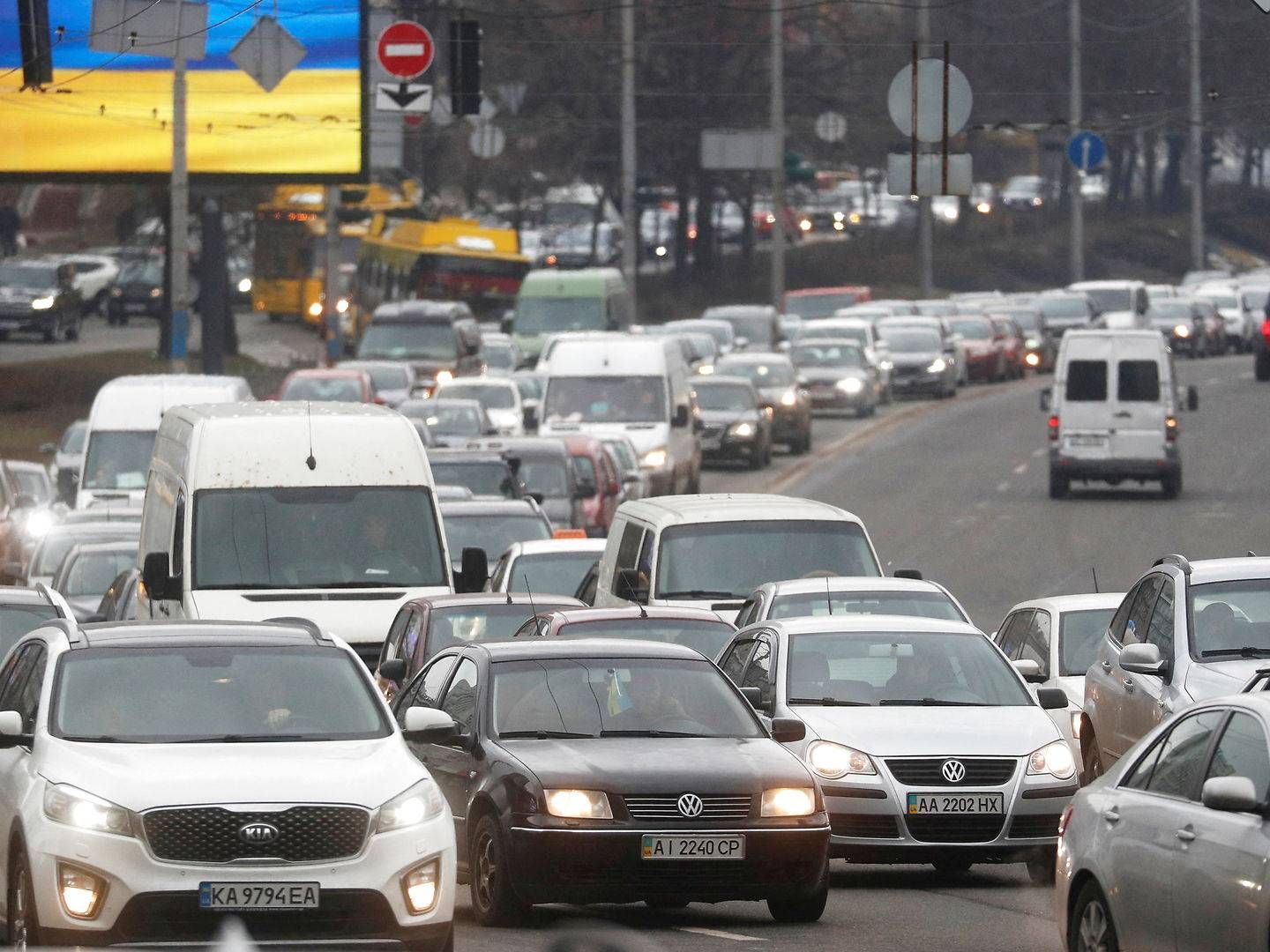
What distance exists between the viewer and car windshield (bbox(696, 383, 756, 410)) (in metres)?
43.2

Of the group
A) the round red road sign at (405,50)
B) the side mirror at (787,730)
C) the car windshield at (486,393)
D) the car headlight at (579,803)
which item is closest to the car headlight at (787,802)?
the car headlight at (579,803)

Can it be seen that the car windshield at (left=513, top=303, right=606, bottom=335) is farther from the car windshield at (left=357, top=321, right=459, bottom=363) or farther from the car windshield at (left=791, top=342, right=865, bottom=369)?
the car windshield at (left=791, top=342, right=865, bottom=369)

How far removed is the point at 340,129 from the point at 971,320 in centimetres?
2262

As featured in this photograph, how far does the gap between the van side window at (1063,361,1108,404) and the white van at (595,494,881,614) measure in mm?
19063

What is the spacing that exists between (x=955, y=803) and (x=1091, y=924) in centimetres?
321

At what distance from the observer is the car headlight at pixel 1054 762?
40.4 ft

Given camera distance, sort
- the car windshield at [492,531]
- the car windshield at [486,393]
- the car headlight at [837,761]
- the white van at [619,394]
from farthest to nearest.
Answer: the car windshield at [486,393], the white van at [619,394], the car windshield at [492,531], the car headlight at [837,761]

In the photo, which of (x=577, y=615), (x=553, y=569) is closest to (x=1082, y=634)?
(x=577, y=615)

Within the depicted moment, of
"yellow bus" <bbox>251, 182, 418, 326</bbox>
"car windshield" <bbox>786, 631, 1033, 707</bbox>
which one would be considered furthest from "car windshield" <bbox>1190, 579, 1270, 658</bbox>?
"yellow bus" <bbox>251, 182, 418, 326</bbox>

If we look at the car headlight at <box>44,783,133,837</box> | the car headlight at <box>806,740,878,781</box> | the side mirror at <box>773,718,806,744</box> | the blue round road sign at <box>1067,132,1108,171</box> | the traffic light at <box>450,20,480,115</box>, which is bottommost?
the car headlight at <box>806,740,878,781</box>

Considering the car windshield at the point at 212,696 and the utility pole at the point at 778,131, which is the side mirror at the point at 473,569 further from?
the utility pole at the point at 778,131

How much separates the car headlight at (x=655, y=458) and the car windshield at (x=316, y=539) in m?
16.8

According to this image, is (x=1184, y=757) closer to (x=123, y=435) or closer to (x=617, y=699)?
(x=617, y=699)

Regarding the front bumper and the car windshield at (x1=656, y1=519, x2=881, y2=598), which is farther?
the car windshield at (x1=656, y1=519, x2=881, y2=598)
